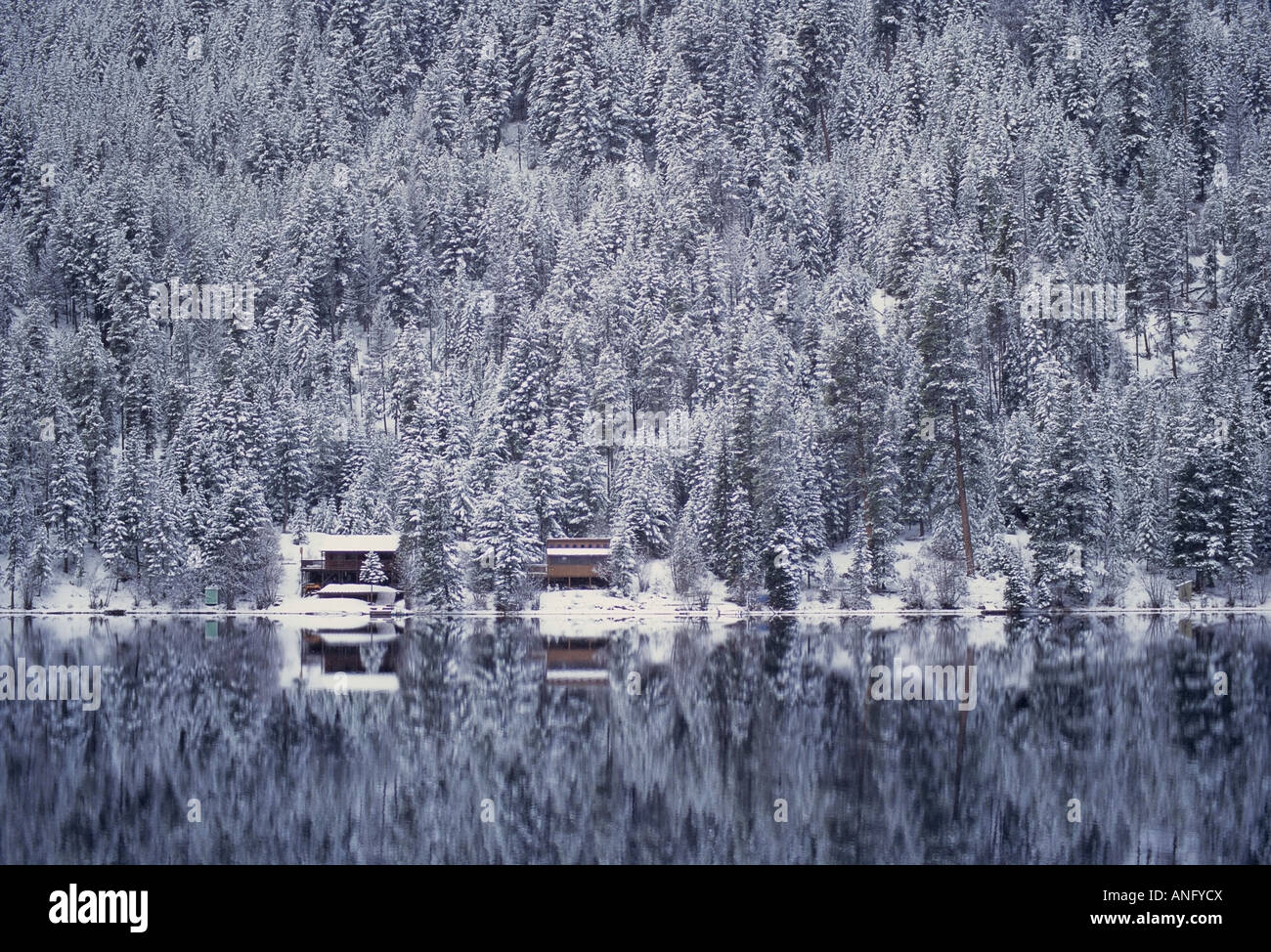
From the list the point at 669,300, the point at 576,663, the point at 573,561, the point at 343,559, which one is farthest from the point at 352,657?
the point at 669,300

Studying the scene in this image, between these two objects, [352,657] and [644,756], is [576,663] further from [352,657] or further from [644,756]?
[644,756]

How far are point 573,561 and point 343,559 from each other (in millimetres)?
16219

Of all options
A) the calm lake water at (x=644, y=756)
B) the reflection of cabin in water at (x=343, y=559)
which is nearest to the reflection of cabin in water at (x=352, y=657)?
the calm lake water at (x=644, y=756)

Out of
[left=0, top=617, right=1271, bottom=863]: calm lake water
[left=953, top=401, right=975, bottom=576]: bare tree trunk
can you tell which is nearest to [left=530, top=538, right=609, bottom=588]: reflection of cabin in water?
[left=0, top=617, right=1271, bottom=863]: calm lake water

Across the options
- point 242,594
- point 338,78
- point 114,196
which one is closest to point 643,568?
point 242,594

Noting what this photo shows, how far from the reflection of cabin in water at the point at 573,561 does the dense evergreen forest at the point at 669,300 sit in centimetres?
326

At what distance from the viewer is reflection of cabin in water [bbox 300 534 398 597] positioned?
101312mm

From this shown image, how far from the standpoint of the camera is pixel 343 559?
101812mm

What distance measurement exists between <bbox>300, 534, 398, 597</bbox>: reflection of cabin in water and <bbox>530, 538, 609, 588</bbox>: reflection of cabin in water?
10782mm
